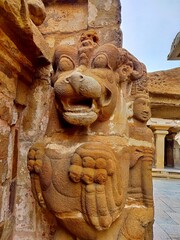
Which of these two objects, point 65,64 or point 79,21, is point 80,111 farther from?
point 79,21

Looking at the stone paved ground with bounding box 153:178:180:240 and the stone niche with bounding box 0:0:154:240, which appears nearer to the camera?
the stone niche with bounding box 0:0:154:240

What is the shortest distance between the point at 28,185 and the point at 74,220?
0.29 metres

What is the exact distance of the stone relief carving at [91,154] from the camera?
0.62 meters

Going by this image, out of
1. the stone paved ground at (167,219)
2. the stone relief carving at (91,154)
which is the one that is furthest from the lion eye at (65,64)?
the stone paved ground at (167,219)

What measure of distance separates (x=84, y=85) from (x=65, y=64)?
0.42ft

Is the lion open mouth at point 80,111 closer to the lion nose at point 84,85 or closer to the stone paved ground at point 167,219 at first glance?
the lion nose at point 84,85

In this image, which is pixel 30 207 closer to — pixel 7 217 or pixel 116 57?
pixel 7 217

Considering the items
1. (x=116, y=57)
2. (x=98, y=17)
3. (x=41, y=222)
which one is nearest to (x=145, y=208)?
(x=41, y=222)

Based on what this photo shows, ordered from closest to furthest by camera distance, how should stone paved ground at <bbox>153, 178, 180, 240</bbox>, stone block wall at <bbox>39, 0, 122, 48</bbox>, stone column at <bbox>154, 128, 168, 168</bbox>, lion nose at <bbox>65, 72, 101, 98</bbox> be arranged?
lion nose at <bbox>65, 72, 101, 98</bbox>
stone block wall at <bbox>39, 0, 122, 48</bbox>
stone paved ground at <bbox>153, 178, 180, 240</bbox>
stone column at <bbox>154, 128, 168, 168</bbox>

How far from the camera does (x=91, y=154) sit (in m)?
0.61

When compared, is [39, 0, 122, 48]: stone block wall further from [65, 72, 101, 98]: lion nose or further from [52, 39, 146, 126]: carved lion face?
[65, 72, 101, 98]: lion nose

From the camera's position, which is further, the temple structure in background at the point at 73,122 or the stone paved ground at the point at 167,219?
the stone paved ground at the point at 167,219

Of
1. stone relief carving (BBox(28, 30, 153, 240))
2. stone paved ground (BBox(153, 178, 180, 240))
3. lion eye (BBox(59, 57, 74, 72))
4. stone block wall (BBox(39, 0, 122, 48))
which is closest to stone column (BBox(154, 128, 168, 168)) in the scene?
stone paved ground (BBox(153, 178, 180, 240))

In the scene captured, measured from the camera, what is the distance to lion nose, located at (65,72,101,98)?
618mm
